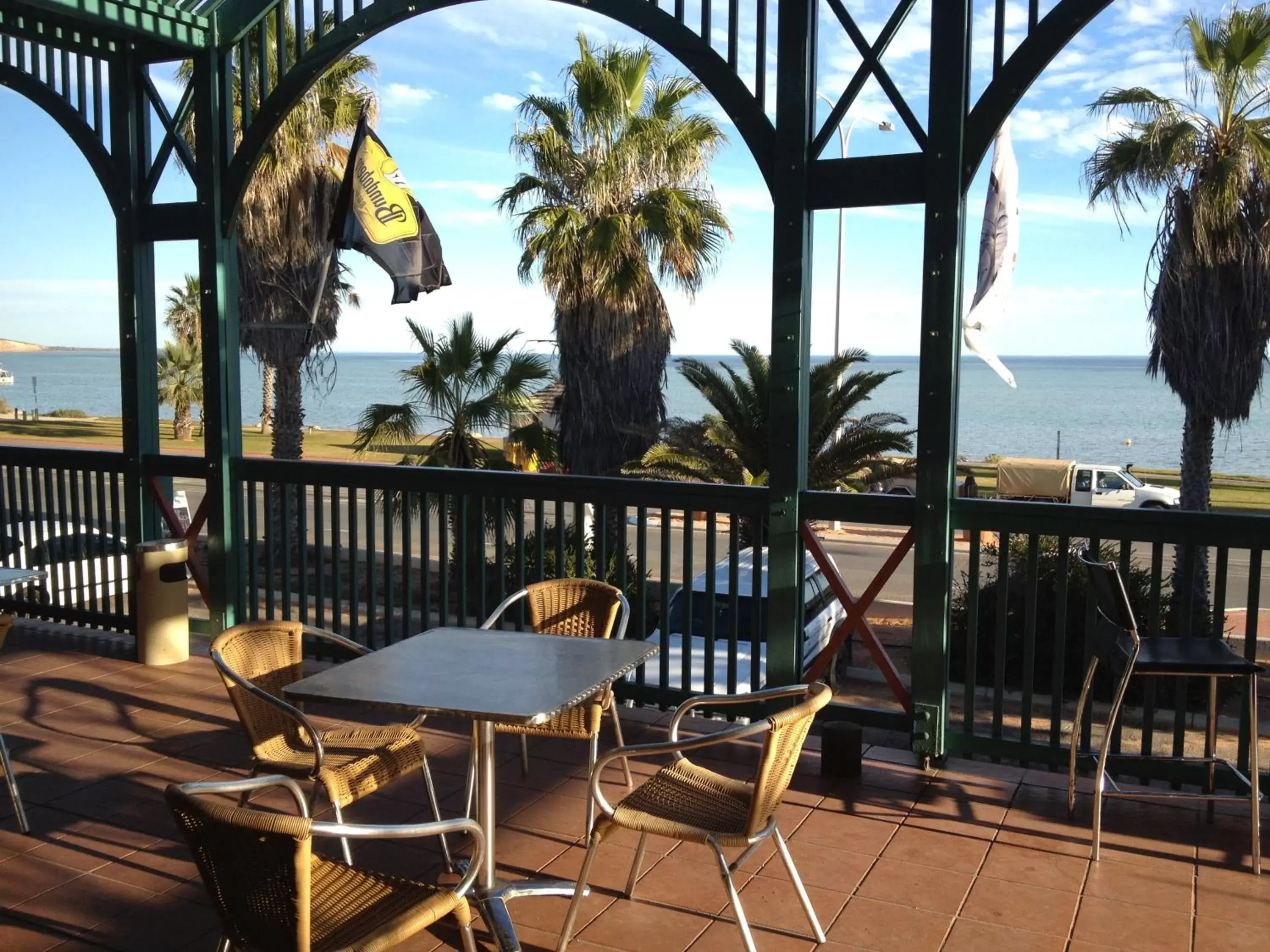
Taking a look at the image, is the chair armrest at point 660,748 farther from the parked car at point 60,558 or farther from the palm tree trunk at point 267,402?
the palm tree trunk at point 267,402

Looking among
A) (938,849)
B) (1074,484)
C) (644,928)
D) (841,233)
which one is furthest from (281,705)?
(1074,484)

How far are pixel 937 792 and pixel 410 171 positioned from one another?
66465 millimetres

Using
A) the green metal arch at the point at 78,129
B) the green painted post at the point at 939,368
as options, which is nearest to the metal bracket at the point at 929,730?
the green painted post at the point at 939,368

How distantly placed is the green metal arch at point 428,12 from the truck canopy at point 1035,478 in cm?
3134

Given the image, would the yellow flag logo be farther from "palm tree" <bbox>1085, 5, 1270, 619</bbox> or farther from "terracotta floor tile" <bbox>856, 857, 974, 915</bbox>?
"palm tree" <bbox>1085, 5, 1270, 619</bbox>

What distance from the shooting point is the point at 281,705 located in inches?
111

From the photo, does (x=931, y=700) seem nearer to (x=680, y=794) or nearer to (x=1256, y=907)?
(x=1256, y=907)

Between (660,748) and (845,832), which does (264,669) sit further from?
(845,832)

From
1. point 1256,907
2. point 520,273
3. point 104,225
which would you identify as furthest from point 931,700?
point 104,225

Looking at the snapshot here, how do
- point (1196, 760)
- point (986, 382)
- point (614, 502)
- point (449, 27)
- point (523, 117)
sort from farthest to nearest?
1. point (986, 382)
2. point (449, 27)
3. point (523, 117)
4. point (614, 502)
5. point (1196, 760)

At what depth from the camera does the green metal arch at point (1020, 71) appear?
3785 mm

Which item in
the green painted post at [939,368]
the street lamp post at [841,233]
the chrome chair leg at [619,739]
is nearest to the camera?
the chrome chair leg at [619,739]

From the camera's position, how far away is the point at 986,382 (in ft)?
313

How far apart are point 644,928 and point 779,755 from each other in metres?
0.76
